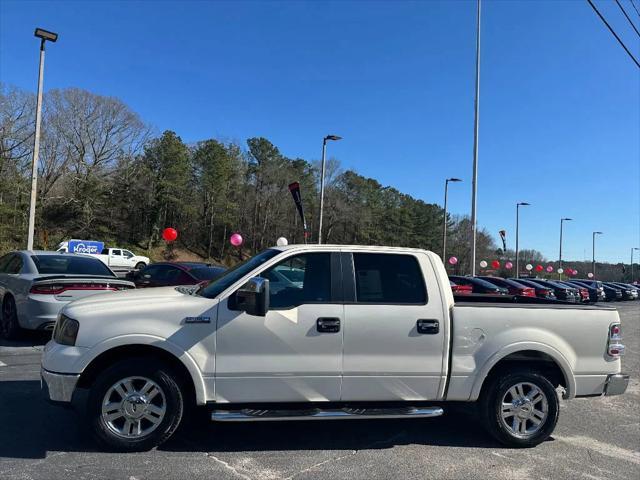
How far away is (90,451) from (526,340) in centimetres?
398

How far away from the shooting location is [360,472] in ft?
13.6

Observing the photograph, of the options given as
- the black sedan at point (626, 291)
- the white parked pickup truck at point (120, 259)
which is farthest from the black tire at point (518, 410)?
the black sedan at point (626, 291)

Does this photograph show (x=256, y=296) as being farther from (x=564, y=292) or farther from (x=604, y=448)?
(x=564, y=292)

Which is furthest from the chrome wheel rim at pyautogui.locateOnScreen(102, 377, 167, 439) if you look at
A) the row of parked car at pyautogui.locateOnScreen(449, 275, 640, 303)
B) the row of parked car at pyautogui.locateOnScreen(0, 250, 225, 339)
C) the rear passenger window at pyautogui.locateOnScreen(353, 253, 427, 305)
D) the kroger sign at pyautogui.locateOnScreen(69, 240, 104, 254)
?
the kroger sign at pyautogui.locateOnScreen(69, 240, 104, 254)

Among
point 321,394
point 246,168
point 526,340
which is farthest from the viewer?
point 246,168

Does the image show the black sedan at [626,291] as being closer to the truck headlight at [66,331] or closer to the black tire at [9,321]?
the black tire at [9,321]

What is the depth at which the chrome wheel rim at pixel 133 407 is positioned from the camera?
4.23 meters

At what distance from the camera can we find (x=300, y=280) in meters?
4.68

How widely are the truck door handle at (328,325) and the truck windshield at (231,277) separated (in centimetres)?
77

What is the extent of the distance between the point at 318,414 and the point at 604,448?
2958 mm

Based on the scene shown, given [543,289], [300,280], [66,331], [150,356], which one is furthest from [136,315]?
[543,289]

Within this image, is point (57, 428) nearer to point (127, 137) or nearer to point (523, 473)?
point (523, 473)

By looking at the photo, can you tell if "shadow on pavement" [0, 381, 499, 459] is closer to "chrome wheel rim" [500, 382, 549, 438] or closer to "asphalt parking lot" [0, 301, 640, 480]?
"asphalt parking lot" [0, 301, 640, 480]

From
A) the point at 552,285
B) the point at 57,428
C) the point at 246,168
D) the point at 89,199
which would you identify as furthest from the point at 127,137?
the point at 57,428
